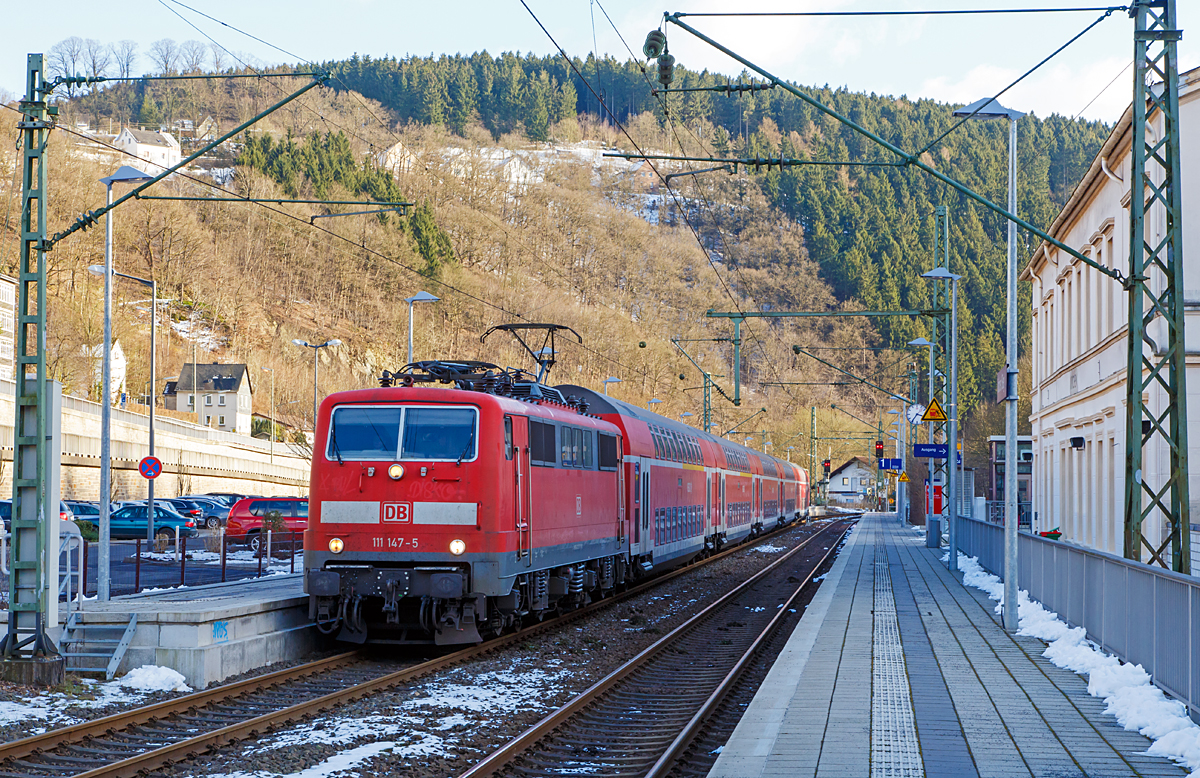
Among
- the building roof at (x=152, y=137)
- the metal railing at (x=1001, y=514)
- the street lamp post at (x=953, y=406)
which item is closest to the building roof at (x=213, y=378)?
the building roof at (x=152, y=137)

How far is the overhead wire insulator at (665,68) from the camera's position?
14872 millimetres

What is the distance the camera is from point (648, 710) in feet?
38.0

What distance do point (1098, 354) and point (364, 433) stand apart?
19.3m

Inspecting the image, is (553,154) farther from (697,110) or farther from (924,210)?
(924,210)

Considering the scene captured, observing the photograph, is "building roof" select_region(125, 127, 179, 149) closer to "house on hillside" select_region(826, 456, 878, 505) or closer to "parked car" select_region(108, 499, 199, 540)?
"house on hillside" select_region(826, 456, 878, 505)

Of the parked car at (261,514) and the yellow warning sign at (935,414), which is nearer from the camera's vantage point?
the yellow warning sign at (935,414)

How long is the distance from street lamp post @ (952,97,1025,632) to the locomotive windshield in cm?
713

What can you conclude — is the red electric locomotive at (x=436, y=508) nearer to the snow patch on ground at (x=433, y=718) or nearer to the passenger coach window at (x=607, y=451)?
the snow patch on ground at (x=433, y=718)

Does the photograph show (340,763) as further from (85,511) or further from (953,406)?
(85,511)

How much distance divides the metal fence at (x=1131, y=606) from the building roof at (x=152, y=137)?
110541 millimetres

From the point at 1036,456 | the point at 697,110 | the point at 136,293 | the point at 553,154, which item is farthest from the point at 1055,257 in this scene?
the point at 553,154

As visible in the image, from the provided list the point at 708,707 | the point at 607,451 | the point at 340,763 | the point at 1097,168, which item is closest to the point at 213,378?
the point at 1097,168

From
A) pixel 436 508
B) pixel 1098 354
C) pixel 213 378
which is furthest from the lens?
pixel 213 378

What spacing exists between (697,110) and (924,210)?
1070 inches
